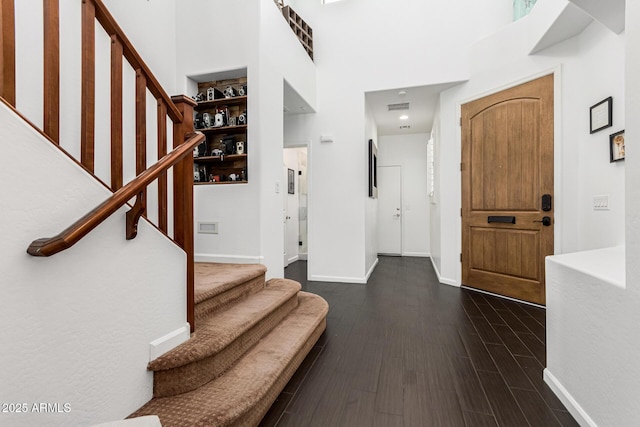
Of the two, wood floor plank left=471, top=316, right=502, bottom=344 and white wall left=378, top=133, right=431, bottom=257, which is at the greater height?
white wall left=378, top=133, right=431, bottom=257

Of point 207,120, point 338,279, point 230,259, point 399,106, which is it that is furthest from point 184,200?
point 399,106

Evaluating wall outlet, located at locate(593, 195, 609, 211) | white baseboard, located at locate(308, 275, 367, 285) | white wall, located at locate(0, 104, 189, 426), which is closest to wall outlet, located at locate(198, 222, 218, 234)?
white wall, located at locate(0, 104, 189, 426)

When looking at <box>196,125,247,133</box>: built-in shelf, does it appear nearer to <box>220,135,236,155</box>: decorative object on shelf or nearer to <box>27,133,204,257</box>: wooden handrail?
<box>220,135,236,155</box>: decorative object on shelf

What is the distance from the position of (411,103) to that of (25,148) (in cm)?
456

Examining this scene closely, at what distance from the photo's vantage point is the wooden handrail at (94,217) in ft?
2.81

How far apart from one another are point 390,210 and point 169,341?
221 inches

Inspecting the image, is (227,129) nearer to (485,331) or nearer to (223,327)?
(223,327)

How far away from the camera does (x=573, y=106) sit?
288cm

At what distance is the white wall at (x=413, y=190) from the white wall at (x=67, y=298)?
565 cm

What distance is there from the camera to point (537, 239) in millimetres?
3139

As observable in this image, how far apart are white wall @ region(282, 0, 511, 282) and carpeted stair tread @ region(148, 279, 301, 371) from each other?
1777 mm

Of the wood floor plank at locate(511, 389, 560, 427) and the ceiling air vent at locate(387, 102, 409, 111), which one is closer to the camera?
the wood floor plank at locate(511, 389, 560, 427)

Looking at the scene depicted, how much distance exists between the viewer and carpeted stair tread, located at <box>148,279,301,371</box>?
1329mm

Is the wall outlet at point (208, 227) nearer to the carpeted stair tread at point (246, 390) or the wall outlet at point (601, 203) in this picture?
the carpeted stair tread at point (246, 390)
